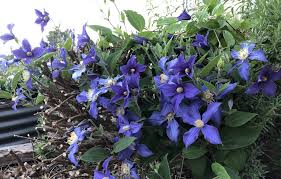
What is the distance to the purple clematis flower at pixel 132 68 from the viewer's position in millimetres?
941

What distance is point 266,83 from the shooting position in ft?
2.96

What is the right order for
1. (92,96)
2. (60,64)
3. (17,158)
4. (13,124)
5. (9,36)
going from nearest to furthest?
(92,96), (60,64), (9,36), (17,158), (13,124)

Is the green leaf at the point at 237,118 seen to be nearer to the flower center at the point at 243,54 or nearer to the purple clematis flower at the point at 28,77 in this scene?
the flower center at the point at 243,54

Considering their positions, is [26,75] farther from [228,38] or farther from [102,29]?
[228,38]

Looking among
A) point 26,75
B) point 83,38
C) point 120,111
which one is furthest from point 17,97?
point 120,111

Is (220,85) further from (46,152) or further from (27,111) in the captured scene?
(27,111)

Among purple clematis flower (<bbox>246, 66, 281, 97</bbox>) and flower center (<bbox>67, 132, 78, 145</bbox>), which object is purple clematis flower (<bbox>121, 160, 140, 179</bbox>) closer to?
flower center (<bbox>67, 132, 78, 145</bbox>)

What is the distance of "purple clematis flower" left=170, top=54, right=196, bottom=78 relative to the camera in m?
0.86

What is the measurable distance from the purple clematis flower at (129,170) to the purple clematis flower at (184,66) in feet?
0.71

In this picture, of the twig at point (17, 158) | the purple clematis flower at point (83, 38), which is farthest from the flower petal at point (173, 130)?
the twig at point (17, 158)

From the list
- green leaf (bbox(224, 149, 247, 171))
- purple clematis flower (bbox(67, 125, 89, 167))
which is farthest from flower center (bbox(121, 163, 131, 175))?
green leaf (bbox(224, 149, 247, 171))

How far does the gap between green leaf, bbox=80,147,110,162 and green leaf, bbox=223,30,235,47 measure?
364 mm

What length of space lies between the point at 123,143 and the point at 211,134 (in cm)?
18

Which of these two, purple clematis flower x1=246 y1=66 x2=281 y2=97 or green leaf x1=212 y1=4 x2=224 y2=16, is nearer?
purple clematis flower x1=246 y1=66 x2=281 y2=97
